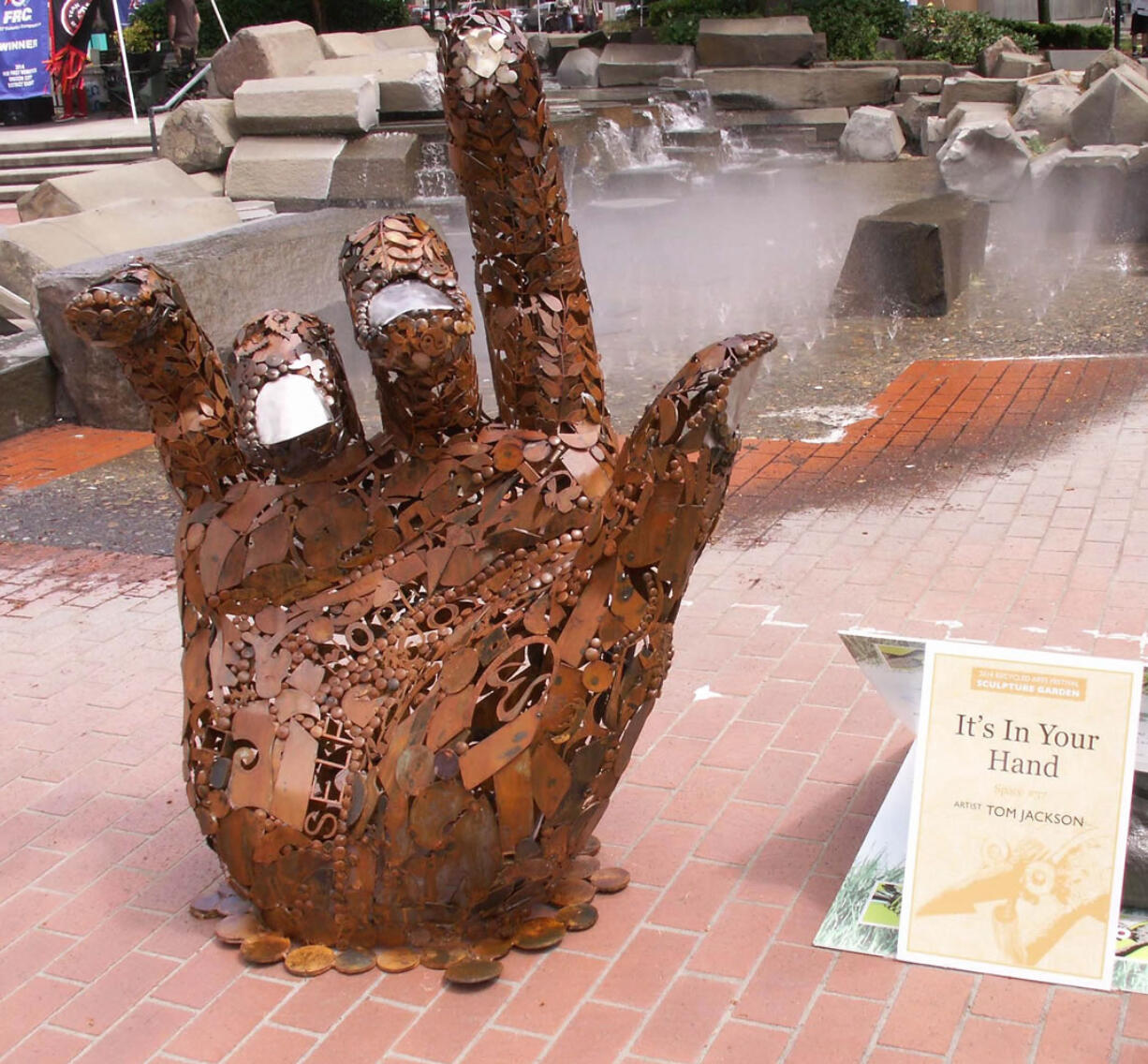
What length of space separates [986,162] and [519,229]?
10304 mm

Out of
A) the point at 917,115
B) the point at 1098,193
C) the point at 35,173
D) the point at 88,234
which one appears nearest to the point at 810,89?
the point at 917,115

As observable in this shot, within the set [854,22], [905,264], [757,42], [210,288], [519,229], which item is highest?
[854,22]

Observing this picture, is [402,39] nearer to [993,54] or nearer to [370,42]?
[370,42]

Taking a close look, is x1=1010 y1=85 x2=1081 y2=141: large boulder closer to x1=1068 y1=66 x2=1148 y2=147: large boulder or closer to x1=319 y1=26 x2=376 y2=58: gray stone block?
x1=1068 y1=66 x2=1148 y2=147: large boulder

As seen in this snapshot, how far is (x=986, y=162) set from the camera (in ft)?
38.8

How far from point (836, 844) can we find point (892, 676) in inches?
18.5

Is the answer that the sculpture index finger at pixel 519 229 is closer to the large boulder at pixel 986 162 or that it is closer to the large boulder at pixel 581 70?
the large boulder at pixel 986 162

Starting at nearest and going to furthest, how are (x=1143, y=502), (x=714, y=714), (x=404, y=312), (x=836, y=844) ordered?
(x=404, y=312), (x=836, y=844), (x=714, y=714), (x=1143, y=502)

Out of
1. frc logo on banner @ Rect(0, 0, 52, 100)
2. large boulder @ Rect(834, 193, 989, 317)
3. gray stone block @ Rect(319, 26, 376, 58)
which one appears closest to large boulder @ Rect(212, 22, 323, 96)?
gray stone block @ Rect(319, 26, 376, 58)

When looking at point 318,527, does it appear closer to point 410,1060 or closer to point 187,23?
point 410,1060

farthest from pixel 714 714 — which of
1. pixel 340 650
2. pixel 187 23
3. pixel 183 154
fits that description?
pixel 187 23

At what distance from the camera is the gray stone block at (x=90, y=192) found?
31.6 feet

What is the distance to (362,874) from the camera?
8.43 ft

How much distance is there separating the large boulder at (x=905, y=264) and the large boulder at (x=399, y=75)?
4164 millimetres
